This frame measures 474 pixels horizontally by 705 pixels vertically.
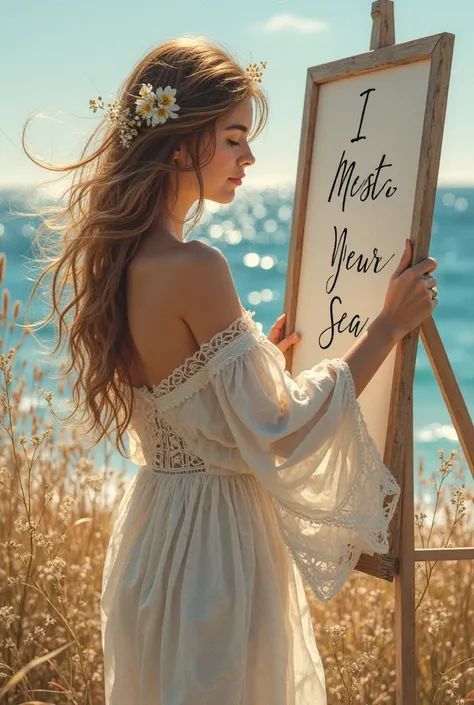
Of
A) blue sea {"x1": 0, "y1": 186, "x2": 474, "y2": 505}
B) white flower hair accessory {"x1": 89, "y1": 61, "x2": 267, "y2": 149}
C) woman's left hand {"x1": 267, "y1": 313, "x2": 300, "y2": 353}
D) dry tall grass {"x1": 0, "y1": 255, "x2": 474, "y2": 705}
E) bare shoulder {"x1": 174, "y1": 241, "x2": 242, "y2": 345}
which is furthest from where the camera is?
blue sea {"x1": 0, "y1": 186, "x2": 474, "y2": 505}

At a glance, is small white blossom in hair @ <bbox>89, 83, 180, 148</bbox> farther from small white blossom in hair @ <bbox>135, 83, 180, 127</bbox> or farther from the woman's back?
the woman's back

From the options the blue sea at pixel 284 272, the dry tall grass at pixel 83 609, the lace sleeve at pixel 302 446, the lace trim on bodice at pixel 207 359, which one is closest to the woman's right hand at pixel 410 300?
the lace sleeve at pixel 302 446

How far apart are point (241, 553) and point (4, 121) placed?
9.06 meters

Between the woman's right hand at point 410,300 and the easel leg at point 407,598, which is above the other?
the woman's right hand at point 410,300

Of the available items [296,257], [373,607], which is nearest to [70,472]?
[373,607]

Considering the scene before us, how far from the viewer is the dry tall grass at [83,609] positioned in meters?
2.82

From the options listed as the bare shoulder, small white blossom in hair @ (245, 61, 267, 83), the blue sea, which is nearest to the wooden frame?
small white blossom in hair @ (245, 61, 267, 83)

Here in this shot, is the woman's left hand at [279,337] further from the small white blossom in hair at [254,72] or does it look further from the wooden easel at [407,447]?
the small white blossom in hair at [254,72]

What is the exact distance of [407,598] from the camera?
6.61 feet

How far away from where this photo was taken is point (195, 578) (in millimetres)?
1828

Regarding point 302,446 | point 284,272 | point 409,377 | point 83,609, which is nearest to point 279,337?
point 409,377

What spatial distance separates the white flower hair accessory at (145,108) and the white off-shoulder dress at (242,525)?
44 centimetres

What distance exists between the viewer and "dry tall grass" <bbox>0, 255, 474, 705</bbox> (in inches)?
111

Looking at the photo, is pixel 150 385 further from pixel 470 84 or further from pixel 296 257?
pixel 470 84
